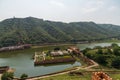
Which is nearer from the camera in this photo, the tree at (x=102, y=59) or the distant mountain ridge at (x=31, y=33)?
the tree at (x=102, y=59)

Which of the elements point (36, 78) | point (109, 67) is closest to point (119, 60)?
point (109, 67)

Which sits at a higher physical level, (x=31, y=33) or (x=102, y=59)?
(x=31, y=33)

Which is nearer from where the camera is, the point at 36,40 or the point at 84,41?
the point at 36,40

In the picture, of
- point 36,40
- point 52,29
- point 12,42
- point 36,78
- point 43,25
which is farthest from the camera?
point 43,25

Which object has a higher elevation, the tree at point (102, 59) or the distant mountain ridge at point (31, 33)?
the distant mountain ridge at point (31, 33)

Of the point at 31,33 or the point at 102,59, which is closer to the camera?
the point at 102,59

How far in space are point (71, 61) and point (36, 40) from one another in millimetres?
66719

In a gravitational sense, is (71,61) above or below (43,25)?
below

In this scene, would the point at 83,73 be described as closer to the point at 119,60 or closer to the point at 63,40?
the point at 119,60

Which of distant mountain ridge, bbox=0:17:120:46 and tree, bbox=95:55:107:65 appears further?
distant mountain ridge, bbox=0:17:120:46

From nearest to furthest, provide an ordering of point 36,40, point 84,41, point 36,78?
1. point 36,78
2. point 36,40
3. point 84,41

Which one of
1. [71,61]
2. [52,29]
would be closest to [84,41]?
[52,29]

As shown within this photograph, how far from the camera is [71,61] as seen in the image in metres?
64.1

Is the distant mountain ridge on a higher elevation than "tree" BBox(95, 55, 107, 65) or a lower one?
higher
